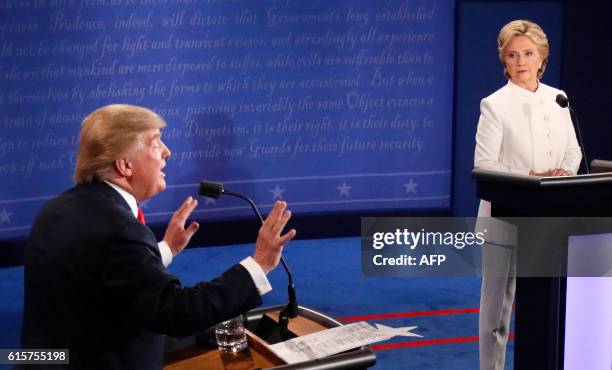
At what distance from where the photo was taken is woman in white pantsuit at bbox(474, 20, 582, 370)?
3.16m

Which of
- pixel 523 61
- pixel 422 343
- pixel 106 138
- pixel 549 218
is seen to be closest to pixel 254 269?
pixel 106 138

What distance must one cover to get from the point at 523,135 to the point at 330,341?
60.5 inches

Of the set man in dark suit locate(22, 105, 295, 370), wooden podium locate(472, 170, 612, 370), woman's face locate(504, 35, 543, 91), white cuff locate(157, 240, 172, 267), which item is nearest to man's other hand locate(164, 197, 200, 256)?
white cuff locate(157, 240, 172, 267)

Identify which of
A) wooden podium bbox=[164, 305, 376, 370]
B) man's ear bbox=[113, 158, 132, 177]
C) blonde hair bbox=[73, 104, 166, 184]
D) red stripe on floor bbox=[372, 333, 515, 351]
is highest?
blonde hair bbox=[73, 104, 166, 184]

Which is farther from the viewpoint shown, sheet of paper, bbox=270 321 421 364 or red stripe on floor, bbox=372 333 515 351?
red stripe on floor, bbox=372 333 515 351

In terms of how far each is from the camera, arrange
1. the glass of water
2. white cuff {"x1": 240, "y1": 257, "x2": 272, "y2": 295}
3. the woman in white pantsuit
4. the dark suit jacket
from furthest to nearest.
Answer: the woman in white pantsuit < the glass of water < white cuff {"x1": 240, "y1": 257, "x2": 272, "y2": 295} < the dark suit jacket

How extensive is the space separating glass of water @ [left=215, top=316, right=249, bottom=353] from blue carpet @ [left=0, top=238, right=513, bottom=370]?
1852 millimetres

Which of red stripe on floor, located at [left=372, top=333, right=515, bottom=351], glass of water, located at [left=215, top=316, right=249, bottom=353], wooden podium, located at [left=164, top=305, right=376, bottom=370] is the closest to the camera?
wooden podium, located at [left=164, top=305, right=376, bottom=370]

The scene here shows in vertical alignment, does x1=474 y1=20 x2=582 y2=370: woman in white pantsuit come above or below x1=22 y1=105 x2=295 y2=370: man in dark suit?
above

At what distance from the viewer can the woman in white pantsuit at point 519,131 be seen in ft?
10.4

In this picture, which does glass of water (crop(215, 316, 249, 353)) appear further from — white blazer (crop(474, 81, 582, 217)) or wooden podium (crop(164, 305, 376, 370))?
white blazer (crop(474, 81, 582, 217))

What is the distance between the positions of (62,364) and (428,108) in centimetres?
523

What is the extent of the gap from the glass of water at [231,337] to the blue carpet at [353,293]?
185 cm

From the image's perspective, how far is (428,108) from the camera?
6621 mm
